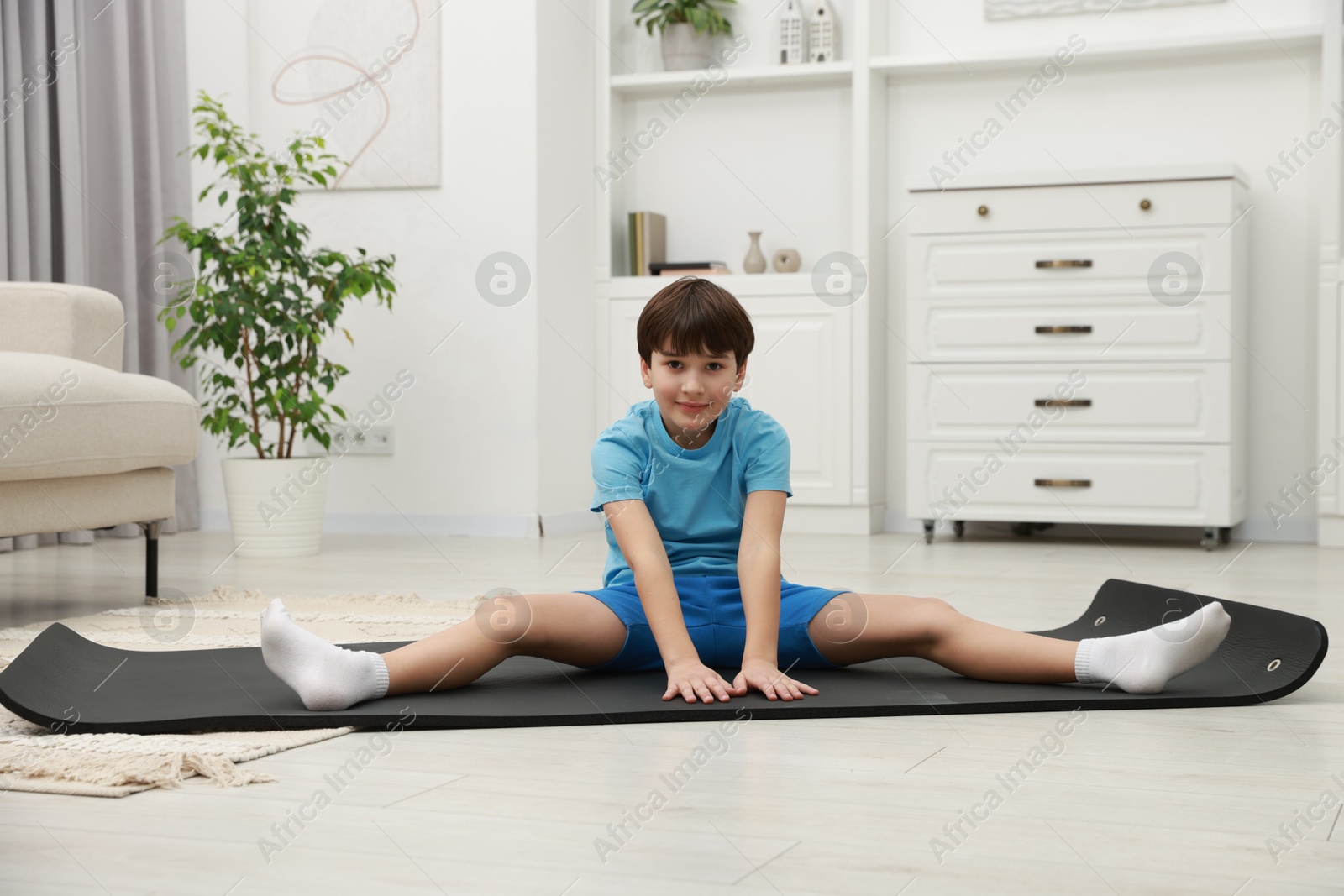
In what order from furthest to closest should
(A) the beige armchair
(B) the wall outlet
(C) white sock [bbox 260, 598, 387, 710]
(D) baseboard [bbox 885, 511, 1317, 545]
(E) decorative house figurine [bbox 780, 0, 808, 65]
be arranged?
(E) decorative house figurine [bbox 780, 0, 808, 65]
(B) the wall outlet
(D) baseboard [bbox 885, 511, 1317, 545]
(A) the beige armchair
(C) white sock [bbox 260, 598, 387, 710]

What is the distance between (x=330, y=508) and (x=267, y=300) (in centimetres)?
86

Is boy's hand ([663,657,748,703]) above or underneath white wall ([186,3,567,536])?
underneath

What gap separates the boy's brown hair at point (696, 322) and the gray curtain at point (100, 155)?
7.45ft

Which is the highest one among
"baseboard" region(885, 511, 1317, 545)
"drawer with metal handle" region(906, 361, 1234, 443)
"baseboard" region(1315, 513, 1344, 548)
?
"drawer with metal handle" region(906, 361, 1234, 443)

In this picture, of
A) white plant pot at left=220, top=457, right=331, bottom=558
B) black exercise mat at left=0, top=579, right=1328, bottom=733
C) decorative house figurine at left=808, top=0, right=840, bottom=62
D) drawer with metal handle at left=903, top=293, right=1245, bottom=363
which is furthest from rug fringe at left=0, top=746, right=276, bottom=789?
decorative house figurine at left=808, top=0, right=840, bottom=62

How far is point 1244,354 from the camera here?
3629mm

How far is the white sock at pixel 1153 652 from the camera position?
1399mm

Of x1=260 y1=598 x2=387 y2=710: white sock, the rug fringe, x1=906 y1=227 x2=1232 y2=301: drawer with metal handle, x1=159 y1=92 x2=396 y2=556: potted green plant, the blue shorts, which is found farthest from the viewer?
x1=906 y1=227 x2=1232 y2=301: drawer with metal handle

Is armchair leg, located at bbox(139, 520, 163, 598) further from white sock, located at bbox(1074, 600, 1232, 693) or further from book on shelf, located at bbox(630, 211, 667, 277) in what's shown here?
book on shelf, located at bbox(630, 211, 667, 277)

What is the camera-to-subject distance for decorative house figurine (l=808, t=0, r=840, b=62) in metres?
3.93

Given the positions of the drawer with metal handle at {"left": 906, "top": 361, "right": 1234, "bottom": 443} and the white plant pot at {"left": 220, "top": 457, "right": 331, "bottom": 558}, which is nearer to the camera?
the white plant pot at {"left": 220, "top": 457, "right": 331, "bottom": 558}

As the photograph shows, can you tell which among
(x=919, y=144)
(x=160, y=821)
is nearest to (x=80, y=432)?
(x=160, y=821)

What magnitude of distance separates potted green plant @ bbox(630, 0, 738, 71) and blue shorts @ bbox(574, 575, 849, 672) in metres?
2.79

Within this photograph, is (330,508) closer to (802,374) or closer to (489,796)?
(802,374)
